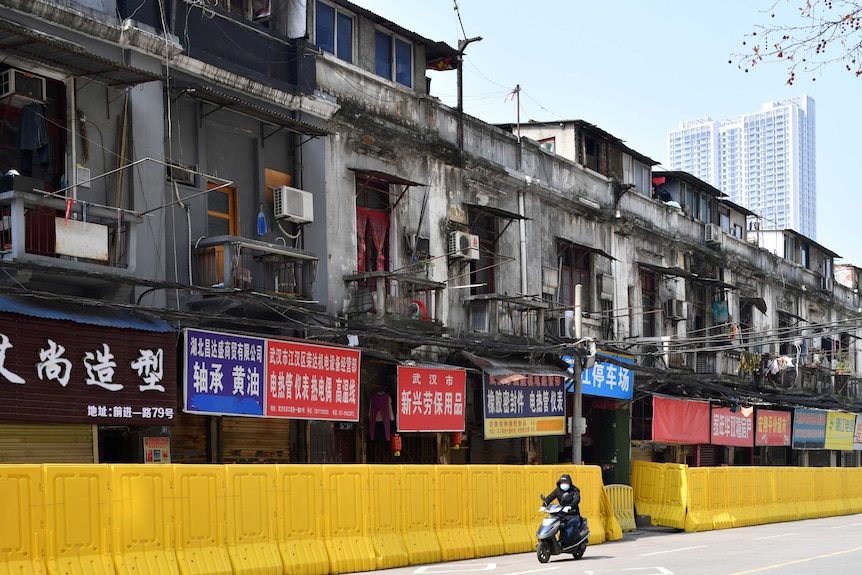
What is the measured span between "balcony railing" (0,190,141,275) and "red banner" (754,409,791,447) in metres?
26.3

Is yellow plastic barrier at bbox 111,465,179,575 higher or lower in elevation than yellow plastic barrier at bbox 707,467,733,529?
higher

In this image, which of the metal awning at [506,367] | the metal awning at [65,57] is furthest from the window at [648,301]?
the metal awning at [65,57]

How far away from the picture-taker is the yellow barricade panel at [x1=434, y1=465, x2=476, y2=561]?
58.9ft

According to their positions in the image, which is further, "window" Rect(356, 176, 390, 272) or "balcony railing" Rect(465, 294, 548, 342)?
"balcony railing" Rect(465, 294, 548, 342)

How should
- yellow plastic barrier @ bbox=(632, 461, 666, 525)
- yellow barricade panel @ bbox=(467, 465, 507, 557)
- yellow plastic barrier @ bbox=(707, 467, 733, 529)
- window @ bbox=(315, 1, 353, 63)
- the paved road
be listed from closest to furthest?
the paved road
yellow barricade panel @ bbox=(467, 465, 507, 557)
window @ bbox=(315, 1, 353, 63)
yellow plastic barrier @ bbox=(632, 461, 666, 525)
yellow plastic barrier @ bbox=(707, 467, 733, 529)

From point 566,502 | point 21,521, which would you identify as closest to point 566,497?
point 566,502

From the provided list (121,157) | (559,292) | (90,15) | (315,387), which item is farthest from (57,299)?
(559,292)

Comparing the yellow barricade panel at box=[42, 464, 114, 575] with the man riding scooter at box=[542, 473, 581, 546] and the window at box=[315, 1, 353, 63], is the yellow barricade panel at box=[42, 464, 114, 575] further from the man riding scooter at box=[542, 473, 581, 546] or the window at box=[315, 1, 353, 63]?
the window at box=[315, 1, 353, 63]

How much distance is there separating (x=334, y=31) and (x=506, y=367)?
7.58 m

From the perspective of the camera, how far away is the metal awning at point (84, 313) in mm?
14734

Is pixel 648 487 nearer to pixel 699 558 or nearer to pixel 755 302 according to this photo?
pixel 699 558

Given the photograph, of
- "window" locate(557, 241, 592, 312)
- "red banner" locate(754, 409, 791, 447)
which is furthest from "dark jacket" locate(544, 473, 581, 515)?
"red banner" locate(754, 409, 791, 447)

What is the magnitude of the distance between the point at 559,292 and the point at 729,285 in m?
9.86

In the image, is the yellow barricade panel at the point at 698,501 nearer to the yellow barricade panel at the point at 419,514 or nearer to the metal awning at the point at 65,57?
the yellow barricade panel at the point at 419,514
